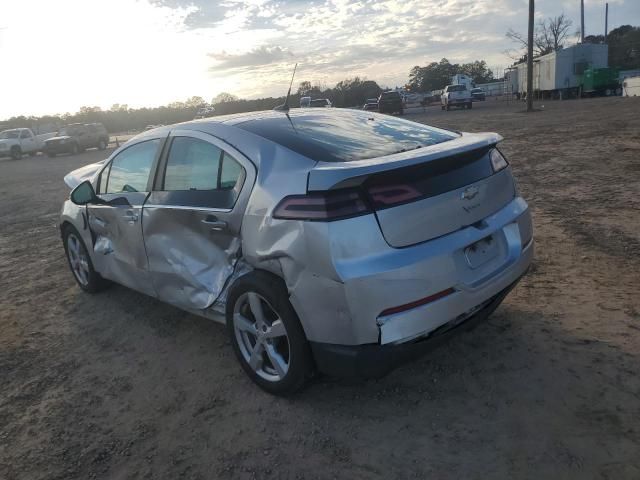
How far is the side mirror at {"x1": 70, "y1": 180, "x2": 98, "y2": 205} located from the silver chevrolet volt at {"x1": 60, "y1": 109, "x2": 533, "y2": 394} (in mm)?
766

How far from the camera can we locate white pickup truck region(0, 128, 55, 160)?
33.1 meters

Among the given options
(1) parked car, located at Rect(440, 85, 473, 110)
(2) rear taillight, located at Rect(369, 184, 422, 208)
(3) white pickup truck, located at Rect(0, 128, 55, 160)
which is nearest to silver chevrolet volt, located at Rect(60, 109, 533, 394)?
(2) rear taillight, located at Rect(369, 184, 422, 208)

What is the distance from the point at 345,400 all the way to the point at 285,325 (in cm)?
63

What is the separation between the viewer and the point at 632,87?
3609 centimetres

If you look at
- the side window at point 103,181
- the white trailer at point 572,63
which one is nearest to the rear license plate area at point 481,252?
the side window at point 103,181

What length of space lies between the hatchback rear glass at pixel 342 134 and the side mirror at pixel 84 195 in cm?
189

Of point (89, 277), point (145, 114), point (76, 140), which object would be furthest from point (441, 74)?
point (89, 277)

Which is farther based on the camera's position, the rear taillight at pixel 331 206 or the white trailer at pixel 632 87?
the white trailer at pixel 632 87

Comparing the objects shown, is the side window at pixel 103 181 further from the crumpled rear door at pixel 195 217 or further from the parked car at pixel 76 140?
the parked car at pixel 76 140

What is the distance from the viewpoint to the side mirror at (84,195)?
470 centimetres

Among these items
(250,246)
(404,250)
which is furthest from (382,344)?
(250,246)

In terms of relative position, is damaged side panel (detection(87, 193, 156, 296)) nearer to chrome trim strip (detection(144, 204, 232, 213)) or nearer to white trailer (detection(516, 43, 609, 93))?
chrome trim strip (detection(144, 204, 232, 213))

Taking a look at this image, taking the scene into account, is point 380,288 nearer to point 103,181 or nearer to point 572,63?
point 103,181

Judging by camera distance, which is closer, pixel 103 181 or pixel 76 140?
pixel 103 181
